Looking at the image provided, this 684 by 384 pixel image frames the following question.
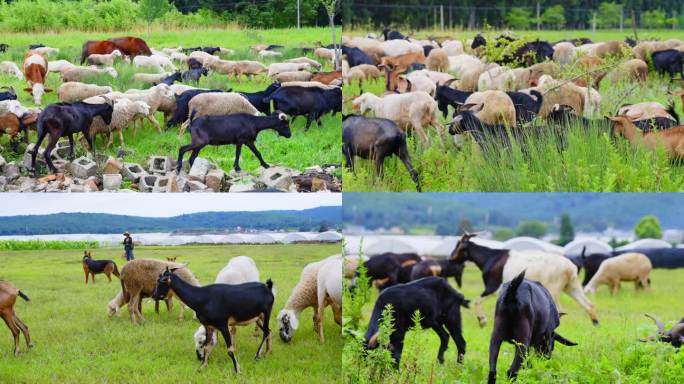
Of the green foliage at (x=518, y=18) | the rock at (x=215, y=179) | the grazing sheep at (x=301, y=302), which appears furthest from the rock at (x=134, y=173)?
the green foliage at (x=518, y=18)

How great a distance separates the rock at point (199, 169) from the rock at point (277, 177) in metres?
0.33

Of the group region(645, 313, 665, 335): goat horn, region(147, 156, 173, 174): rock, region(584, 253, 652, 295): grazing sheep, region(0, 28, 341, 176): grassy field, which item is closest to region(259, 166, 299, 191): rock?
region(0, 28, 341, 176): grassy field

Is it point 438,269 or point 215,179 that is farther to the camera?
point 438,269

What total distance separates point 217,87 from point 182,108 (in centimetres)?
28

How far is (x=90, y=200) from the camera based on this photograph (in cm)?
574

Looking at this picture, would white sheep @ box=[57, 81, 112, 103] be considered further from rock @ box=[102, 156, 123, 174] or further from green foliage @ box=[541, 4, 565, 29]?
green foliage @ box=[541, 4, 565, 29]

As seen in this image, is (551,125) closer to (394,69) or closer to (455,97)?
(455,97)

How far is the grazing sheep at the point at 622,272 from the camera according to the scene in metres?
6.02

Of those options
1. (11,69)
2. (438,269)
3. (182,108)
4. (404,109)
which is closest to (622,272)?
(438,269)

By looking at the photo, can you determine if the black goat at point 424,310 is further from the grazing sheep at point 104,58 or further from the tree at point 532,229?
the grazing sheep at point 104,58

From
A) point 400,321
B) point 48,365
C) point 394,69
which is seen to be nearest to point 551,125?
point 394,69

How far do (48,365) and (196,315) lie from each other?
0.94 metres

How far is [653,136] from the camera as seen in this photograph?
19.4 ft

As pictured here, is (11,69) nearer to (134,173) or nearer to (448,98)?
(134,173)
